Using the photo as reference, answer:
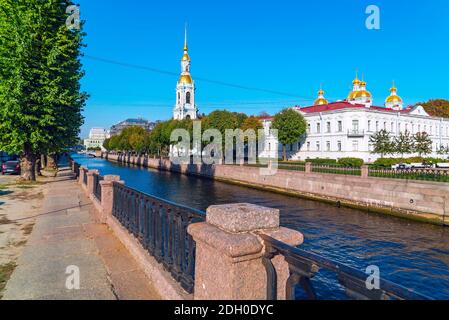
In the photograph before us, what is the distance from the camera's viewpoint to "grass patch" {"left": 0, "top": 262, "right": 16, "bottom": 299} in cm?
440

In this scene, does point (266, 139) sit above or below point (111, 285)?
above

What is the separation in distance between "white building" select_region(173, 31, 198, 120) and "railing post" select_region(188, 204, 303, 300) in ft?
296

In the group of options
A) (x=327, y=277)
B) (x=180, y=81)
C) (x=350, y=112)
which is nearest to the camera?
(x=327, y=277)

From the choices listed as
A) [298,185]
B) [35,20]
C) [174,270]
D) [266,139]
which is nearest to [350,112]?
[266,139]

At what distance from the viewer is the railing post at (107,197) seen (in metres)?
8.22

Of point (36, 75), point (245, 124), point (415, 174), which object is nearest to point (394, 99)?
point (245, 124)

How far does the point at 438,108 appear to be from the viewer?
78.4 metres

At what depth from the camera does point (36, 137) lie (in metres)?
17.1

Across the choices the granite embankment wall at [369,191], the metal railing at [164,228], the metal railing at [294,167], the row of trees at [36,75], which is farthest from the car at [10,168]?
the metal railing at [164,228]

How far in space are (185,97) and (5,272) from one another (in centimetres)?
9148

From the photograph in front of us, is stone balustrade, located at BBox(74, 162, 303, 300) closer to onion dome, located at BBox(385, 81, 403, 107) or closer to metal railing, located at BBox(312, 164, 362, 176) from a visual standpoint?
metal railing, located at BBox(312, 164, 362, 176)
